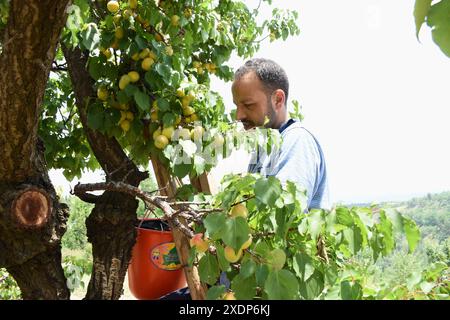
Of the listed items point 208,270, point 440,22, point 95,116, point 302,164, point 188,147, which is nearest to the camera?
point 440,22

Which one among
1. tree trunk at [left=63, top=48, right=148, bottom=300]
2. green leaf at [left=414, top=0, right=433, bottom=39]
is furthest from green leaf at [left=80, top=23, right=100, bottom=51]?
green leaf at [left=414, top=0, right=433, bottom=39]

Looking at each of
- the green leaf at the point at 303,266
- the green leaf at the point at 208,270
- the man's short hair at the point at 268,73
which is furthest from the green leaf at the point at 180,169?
the green leaf at the point at 303,266

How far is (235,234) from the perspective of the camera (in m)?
0.90

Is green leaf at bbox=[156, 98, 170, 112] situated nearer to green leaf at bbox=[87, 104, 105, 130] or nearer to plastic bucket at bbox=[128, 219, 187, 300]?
green leaf at bbox=[87, 104, 105, 130]

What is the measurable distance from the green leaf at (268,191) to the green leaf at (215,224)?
9cm

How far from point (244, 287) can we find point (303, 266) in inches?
4.9

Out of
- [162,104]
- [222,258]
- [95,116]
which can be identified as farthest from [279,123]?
[222,258]

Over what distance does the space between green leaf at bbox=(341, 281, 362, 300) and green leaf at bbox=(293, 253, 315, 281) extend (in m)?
0.07

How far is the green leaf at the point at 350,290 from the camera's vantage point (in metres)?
0.92

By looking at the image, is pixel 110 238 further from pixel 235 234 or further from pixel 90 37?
pixel 235 234

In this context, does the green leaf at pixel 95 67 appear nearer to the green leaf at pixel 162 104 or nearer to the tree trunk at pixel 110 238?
the tree trunk at pixel 110 238

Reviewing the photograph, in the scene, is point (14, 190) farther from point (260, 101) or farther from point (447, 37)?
point (447, 37)

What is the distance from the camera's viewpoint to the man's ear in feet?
5.60

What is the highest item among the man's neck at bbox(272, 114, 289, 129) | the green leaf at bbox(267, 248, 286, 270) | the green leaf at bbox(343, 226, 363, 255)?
the man's neck at bbox(272, 114, 289, 129)
